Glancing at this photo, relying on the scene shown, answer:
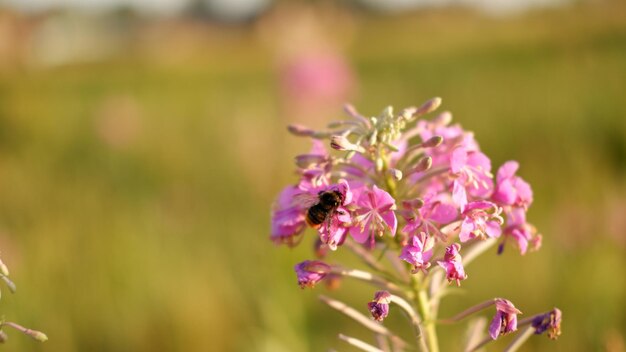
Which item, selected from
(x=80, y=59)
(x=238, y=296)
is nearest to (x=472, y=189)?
(x=238, y=296)

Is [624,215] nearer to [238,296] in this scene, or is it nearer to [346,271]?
[238,296]

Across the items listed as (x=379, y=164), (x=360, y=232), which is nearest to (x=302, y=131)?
(x=379, y=164)

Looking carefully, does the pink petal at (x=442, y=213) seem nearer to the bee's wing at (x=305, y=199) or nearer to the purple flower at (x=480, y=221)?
the purple flower at (x=480, y=221)

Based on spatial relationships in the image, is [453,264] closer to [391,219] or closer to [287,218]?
[391,219]

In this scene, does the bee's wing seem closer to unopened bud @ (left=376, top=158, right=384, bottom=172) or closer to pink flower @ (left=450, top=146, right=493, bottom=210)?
unopened bud @ (left=376, top=158, right=384, bottom=172)

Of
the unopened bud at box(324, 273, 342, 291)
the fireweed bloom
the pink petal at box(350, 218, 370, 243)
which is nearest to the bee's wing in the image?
the fireweed bloom
